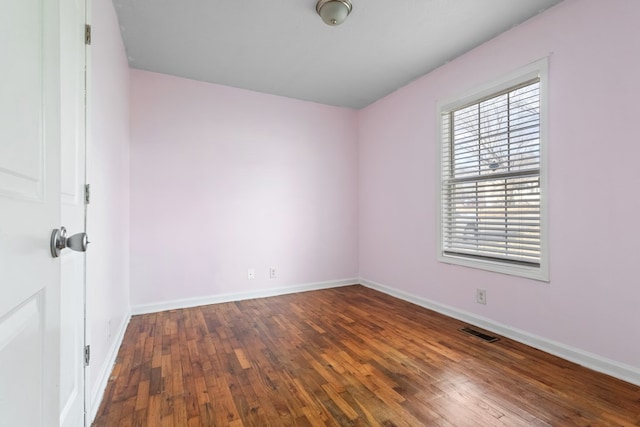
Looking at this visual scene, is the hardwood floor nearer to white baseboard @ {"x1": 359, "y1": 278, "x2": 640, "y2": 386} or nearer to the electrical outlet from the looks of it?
white baseboard @ {"x1": 359, "y1": 278, "x2": 640, "y2": 386}

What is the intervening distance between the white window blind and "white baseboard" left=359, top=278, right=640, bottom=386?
0.56 metres

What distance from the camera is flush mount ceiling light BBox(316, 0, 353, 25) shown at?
2088mm

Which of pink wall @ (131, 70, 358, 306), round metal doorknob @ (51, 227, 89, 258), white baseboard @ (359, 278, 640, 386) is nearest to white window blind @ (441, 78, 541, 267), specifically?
white baseboard @ (359, 278, 640, 386)

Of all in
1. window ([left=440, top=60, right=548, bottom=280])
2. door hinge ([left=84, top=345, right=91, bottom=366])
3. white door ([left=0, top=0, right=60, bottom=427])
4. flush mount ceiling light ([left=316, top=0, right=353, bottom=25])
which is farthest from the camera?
window ([left=440, top=60, right=548, bottom=280])

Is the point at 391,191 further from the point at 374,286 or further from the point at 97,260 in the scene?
the point at 97,260

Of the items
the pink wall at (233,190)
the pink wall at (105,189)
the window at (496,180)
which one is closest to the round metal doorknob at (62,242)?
the pink wall at (105,189)

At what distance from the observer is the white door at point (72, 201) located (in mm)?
1162

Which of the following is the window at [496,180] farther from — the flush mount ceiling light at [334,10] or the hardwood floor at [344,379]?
the flush mount ceiling light at [334,10]

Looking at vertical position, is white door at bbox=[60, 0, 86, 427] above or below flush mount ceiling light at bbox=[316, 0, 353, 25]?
→ below

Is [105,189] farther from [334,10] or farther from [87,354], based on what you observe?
[334,10]

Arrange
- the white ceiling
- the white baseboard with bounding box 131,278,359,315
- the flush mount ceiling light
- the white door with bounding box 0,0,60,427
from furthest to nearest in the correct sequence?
the white baseboard with bounding box 131,278,359,315 → the white ceiling → the flush mount ceiling light → the white door with bounding box 0,0,60,427

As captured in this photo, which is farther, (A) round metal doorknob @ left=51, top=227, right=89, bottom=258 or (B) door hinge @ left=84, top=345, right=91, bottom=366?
(B) door hinge @ left=84, top=345, right=91, bottom=366

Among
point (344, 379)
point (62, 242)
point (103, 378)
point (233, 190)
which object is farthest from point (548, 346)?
point (233, 190)

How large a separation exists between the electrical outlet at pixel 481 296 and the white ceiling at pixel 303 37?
7.49 ft
